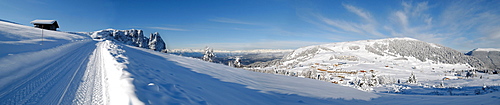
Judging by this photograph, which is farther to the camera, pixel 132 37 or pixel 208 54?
pixel 132 37

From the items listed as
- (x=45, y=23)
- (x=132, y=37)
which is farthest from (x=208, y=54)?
(x=132, y=37)

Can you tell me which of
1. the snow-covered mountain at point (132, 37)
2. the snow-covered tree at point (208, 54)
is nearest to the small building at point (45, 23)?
the snow-covered mountain at point (132, 37)

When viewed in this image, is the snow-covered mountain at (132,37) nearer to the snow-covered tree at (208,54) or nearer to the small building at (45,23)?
the small building at (45,23)

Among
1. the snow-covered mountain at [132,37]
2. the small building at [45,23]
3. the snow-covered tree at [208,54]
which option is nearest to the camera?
the snow-covered tree at [208,54]

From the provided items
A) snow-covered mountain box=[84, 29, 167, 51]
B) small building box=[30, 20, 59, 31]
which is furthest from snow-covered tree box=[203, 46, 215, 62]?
snow-covered mountain box=[84, 29, 167, 51]

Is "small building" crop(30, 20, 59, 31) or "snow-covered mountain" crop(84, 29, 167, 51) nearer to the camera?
"small building" crop(30, 20, 59, 31)

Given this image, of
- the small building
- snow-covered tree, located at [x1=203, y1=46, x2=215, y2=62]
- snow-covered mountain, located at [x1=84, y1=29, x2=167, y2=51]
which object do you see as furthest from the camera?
snow-covered mountain, located at [x1=84, y1=29, x2=167, y2=51]

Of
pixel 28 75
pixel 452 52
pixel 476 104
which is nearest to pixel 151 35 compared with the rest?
pixel 28 75

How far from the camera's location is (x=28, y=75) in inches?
207

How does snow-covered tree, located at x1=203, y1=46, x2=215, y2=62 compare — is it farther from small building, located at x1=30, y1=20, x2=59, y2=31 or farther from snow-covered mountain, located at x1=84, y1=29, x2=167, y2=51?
snow-covered mountain, located at x1=84, y1=29, x2=167, y2=51

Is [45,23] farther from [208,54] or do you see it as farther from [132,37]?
[132,37]

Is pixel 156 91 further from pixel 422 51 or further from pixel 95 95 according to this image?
pixel 422 51

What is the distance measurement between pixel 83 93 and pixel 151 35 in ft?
293

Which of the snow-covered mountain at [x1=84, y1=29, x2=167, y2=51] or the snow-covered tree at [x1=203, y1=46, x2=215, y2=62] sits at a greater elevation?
the snow-covered mountain at [x1=84, y1=29, x2=167, y2=51]
